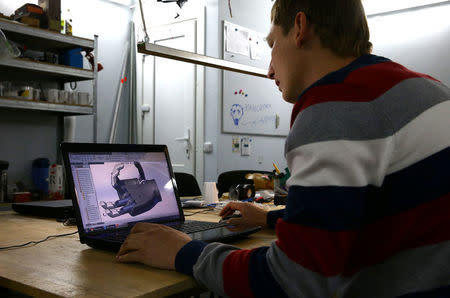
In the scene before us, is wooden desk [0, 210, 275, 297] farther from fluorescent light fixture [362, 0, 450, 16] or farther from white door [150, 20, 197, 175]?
fluorescent light fixture [362, 0, 450, 16]

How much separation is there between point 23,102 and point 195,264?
3.00 m

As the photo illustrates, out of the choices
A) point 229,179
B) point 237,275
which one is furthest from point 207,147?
point 237,275

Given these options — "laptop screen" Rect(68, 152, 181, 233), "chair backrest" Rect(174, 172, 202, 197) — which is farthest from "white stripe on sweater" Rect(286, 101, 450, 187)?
"chair backrest" Rect(174, 172, 202, 197)

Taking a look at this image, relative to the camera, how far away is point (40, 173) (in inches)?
149

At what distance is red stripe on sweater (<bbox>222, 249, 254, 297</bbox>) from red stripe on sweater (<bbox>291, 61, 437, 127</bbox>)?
277 millimetres

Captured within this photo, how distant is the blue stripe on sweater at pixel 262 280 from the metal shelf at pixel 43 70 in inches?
119

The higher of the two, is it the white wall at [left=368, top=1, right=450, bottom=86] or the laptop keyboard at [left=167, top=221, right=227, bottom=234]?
the white wall at [left=368, top=1, right=450, bottom=86]

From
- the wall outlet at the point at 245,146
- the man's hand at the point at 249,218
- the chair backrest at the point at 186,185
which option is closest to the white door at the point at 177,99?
the wall outlet at the point at 245,146

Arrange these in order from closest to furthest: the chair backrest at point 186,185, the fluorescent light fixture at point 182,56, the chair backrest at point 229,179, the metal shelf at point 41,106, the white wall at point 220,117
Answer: the fluorescent light fixture at point 182,56, the chair backrest at point 186,185, the chair backrest at point 229,179, the metal shelf at point 41,106, the white wall at point 220,117

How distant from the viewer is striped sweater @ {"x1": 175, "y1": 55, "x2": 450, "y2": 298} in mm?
630

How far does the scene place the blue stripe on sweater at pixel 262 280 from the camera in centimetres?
68

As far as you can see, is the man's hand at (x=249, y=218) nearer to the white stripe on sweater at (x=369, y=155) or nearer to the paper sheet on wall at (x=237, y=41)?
the white stripe on sweater at (x=369, y=155)

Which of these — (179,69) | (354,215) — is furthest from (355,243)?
(179,69)

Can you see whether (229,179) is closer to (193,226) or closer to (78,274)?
(193,226)
